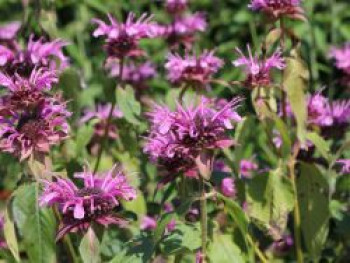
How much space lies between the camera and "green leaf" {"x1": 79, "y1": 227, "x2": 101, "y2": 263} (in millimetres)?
1577

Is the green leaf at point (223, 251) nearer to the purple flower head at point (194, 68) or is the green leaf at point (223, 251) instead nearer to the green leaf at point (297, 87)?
the green leaf at point (297, 87)

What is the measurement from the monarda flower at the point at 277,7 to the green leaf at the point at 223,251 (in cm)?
65

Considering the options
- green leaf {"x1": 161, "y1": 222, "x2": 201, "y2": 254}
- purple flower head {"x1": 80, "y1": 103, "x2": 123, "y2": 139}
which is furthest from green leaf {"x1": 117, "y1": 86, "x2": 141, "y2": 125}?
green leaf {"x1": 161, "y1": 222, "x2": 201, "y2": 254}

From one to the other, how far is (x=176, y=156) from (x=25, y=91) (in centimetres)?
38

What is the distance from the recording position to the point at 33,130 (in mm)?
1759

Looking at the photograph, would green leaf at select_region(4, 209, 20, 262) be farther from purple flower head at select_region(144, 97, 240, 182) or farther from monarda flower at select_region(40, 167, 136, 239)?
purple flower head at select_region(144, 97, 240, 182)

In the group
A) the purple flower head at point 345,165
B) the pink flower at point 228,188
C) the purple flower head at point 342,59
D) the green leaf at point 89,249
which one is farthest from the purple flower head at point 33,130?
the purple flower head at point 342,59

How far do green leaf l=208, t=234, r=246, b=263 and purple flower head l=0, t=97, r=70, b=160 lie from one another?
1.38 feet

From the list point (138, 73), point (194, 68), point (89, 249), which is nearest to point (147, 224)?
point (194, 68)

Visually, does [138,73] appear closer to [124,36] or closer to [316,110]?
[124,36]

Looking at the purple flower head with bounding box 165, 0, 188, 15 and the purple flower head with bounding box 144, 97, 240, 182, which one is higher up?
the purple flower head with bounding box 165, 0, 188, 15

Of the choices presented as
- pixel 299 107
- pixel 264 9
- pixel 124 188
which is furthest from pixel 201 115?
pixel 264 9

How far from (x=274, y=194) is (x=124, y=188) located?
52 centimetres

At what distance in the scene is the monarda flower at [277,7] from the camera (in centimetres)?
207
